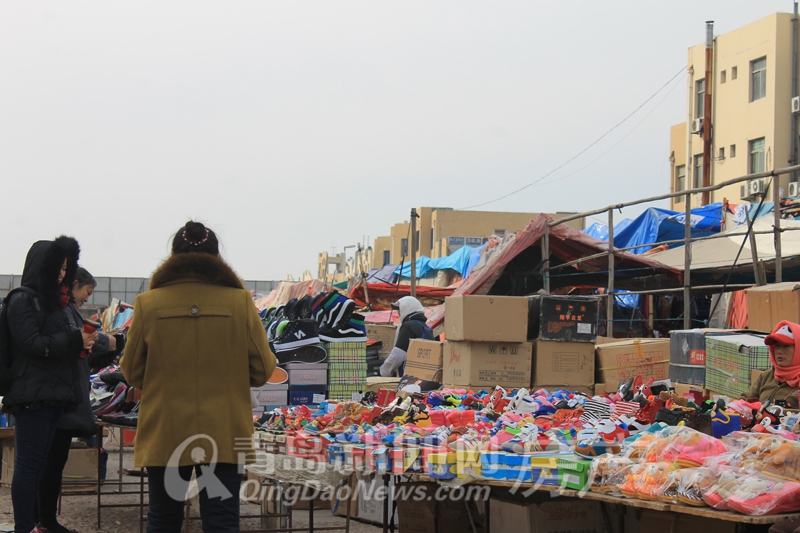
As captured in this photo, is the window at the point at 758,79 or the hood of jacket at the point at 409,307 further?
the window at the point at 758,79

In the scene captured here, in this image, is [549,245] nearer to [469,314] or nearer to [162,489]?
[469,314]

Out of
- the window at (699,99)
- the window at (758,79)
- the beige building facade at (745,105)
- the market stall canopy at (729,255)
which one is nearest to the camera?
the market stall canopy at (729,255)

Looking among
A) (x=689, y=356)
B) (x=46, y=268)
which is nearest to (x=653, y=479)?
(x=46, y=268)

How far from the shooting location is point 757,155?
26.9 m

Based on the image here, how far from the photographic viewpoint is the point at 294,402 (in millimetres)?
6625

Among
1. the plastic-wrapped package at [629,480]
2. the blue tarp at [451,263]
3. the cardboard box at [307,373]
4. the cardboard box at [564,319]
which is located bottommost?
the plastic-wrapped package at [629,480]

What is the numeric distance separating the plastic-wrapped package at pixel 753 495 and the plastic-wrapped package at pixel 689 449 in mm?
283

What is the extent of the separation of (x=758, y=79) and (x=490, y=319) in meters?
22.7

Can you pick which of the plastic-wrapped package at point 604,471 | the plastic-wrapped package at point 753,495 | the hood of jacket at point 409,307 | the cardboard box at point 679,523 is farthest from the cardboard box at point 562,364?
the plastic-wrapped package at point 753,495

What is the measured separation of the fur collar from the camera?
346 cm

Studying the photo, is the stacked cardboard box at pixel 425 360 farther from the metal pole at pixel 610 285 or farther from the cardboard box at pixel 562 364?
the metal pole at pixel 610 285

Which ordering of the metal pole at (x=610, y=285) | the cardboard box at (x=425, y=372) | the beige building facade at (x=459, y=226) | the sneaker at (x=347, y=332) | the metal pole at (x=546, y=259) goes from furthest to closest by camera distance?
1. the beige building facade at (x=459, y=226)
2. the metal pole at (x=546, y=259)
3. the metal pole at (x=610, y=285)
4. the cardboard box at (x=425, y=372)
5. the sneaker at (x=347, y=332)

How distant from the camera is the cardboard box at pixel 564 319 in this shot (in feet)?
26.3

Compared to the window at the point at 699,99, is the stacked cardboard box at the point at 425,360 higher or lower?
lower
